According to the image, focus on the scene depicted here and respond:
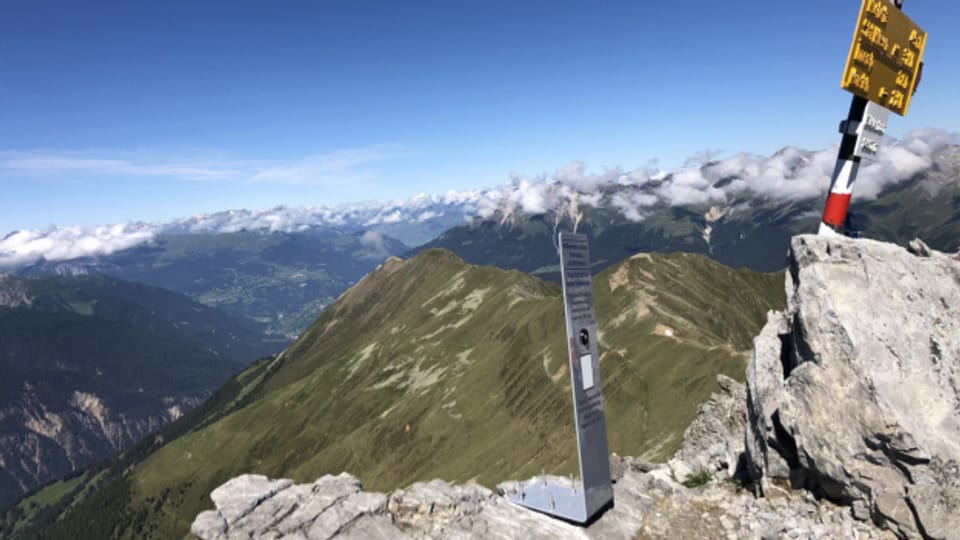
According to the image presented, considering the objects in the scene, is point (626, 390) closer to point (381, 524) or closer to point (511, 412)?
point (511, 412)

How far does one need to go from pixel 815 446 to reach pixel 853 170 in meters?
23.4

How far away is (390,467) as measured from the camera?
18362 cm

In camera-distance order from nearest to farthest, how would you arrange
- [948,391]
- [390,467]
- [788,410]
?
[948,391]
[788,410]
[390,467]

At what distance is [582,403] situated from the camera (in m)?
23.8

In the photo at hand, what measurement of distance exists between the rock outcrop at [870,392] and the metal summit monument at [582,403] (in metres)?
8.13

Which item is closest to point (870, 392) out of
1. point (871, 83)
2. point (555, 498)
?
point (555, 498)

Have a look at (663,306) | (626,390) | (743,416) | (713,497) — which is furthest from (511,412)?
(713,497)

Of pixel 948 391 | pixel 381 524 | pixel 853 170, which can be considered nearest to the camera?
pixel 948 391

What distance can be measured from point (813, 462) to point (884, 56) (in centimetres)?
2987

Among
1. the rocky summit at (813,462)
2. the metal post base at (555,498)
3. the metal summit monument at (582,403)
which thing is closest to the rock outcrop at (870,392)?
the rocky summit at (813,462)

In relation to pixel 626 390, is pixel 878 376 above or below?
above

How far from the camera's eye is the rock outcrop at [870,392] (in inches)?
790

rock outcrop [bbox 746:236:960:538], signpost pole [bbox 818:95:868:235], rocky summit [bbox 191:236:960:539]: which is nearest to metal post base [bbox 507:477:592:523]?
rocky summit [bbox 191:236:960:539]

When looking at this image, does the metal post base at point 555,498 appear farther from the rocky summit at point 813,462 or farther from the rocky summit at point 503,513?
the rocky summit at point 813,462
